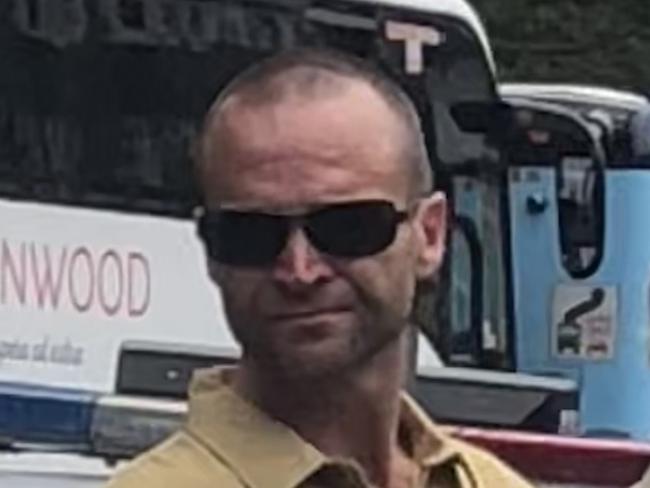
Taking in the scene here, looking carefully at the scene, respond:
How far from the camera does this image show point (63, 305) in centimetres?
933

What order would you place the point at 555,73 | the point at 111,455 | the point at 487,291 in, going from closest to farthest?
the point at 111,455 → the point at 487,291 → the point at 555,73

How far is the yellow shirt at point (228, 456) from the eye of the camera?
2498mm

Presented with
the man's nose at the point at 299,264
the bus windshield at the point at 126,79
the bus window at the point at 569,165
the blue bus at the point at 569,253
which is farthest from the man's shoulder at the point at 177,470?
the bus window at the point at 569,165

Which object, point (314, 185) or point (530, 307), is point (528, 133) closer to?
point (530, 307)

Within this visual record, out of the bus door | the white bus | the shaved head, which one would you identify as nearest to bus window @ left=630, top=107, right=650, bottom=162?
the bus door

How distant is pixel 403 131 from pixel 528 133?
9.37 metres

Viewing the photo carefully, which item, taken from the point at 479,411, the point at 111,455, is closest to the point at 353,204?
the point at 111,455

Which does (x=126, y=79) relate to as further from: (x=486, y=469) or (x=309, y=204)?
(x=309, y=204)

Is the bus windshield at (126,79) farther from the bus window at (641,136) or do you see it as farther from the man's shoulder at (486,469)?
the man's shoulder at (486,469)

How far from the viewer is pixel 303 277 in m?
2.54

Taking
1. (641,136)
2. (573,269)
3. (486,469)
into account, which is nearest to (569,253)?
(573,269)

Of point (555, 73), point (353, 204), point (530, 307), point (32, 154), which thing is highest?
point (353, 204)

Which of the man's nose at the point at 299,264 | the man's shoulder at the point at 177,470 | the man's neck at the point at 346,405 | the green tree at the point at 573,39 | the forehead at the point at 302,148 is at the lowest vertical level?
the green tree at the point at 573,39

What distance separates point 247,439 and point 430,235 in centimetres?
27
